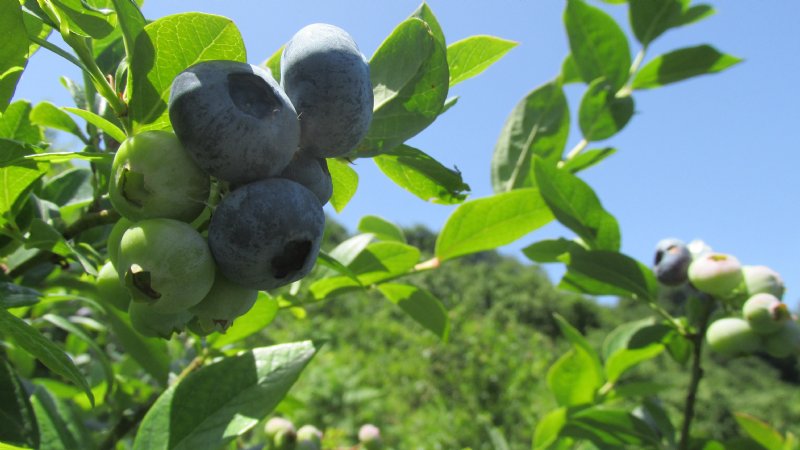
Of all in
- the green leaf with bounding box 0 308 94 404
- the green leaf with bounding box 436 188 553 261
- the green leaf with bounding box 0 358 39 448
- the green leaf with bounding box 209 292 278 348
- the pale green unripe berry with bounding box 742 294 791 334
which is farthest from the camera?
the pale green unripe berry with bounding box 742 294 791 334

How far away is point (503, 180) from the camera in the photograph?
1293 mm

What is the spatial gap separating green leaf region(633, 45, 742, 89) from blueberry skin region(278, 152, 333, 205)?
3.41ft

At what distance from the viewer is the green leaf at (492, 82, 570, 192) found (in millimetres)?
1267

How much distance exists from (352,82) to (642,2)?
3.61 feet

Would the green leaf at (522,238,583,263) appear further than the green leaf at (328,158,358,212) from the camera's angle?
Yes

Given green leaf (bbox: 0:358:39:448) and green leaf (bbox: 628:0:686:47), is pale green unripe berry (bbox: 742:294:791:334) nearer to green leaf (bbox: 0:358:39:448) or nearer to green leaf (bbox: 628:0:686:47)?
green leaf (bbox: 628:0:686:47)

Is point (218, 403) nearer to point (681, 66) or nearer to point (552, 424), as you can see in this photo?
point (552, 424)

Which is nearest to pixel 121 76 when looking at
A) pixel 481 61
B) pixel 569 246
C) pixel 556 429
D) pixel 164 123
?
pixel 164 123

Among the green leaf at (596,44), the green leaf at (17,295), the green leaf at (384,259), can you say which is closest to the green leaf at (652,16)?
the green leaf at (596,44)

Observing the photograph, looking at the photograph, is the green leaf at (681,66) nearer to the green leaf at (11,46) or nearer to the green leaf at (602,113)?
the green leaf at (602,113)

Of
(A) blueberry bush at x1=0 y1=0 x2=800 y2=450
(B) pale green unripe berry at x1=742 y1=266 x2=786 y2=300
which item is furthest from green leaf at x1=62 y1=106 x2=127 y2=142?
(B) pale green unripe berry at x1=742 y1=266 x2=786 y2=300

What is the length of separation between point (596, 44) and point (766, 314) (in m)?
0.62

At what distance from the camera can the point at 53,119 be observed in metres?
0.88

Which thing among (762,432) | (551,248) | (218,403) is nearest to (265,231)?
(218,403)
